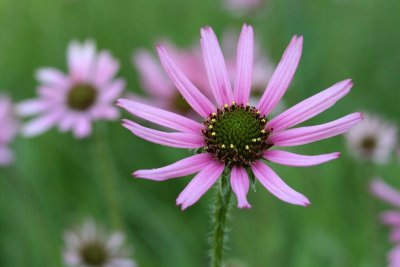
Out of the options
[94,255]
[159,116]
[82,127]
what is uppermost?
[82,127]

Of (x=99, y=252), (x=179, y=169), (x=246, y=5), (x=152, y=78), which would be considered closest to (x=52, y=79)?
(x=152, y=78)

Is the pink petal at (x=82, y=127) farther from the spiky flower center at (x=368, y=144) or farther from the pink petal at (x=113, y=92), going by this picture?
the spiky flower center at (x=368, y=144)

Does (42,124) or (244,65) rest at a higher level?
(42,124)

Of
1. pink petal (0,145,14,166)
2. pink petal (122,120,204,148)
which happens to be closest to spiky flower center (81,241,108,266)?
pink petal (0,145,14,166)

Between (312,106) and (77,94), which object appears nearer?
(312,106)

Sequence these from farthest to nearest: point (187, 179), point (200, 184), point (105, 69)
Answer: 1. point (187, 179)
2. point (105, 69)
3. point (200, 184)

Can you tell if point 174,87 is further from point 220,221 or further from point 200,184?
point 200,184

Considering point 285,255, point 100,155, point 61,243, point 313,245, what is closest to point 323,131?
point 100,155
